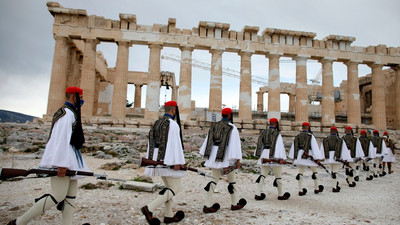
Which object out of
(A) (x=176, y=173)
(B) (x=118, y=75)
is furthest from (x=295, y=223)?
(B) (x=118, y=75)

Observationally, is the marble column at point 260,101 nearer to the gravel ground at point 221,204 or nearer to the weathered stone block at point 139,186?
the gravel ground at point 221,204

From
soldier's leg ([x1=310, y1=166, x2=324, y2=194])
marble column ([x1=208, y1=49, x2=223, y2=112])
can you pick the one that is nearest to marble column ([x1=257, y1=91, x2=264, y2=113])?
marble column ([x1=208, y1=49, x2=223, y2=112])

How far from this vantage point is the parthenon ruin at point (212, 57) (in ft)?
66.4

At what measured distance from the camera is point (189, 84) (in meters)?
21.2

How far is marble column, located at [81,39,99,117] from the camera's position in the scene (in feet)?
65.3

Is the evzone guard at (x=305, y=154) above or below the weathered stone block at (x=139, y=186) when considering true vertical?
above

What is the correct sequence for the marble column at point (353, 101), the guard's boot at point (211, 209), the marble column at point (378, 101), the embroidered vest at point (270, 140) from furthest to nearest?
the marble column at point (378, 101) → the marble column at point (353, 101) → the embroidered vest at point (270, 140) → the guard's boot at point (211, 209)

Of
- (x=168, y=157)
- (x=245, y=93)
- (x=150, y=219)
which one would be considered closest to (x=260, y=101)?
(x=245, y=93)

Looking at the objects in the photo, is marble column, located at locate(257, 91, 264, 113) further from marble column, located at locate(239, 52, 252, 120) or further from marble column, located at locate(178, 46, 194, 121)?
marble column, located at locate(178, 46, 194, 121)

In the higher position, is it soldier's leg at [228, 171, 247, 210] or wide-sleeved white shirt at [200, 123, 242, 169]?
wide-sleeved white shirt at [200, 123, 242, 169]

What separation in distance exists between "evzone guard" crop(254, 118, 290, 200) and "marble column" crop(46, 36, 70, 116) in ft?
58.4

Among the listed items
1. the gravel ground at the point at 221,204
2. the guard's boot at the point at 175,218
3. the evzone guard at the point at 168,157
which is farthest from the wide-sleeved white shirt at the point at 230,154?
the guard's boot at the point at 175,218

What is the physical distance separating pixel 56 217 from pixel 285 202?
15.3 feet

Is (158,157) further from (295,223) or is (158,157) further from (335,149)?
(335,149)
